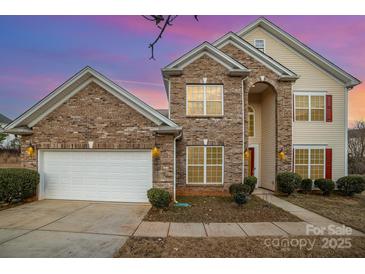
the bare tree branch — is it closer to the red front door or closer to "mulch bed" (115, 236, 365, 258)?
"mulch bed" (115, 236, 365, 258)

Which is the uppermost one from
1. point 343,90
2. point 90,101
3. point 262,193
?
point 343,90

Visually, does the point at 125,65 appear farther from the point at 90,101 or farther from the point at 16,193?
the point at 16,193

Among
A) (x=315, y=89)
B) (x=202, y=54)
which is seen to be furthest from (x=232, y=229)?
(x=315, y=89)

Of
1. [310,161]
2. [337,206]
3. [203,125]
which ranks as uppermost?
[203,125]

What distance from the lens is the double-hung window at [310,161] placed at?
11961mm

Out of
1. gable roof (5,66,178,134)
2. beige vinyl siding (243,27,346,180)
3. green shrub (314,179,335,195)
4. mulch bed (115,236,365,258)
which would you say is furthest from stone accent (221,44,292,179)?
mulch bed (115,236,365,258)

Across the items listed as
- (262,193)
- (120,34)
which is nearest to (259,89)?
(262,193)

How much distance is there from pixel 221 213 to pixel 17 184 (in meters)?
7.83

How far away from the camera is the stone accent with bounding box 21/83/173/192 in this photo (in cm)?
842

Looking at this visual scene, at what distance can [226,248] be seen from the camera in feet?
15.4

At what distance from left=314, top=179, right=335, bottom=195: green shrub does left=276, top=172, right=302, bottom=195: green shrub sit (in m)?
1.58

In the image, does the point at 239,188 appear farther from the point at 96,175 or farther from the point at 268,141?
the point at 96,175
